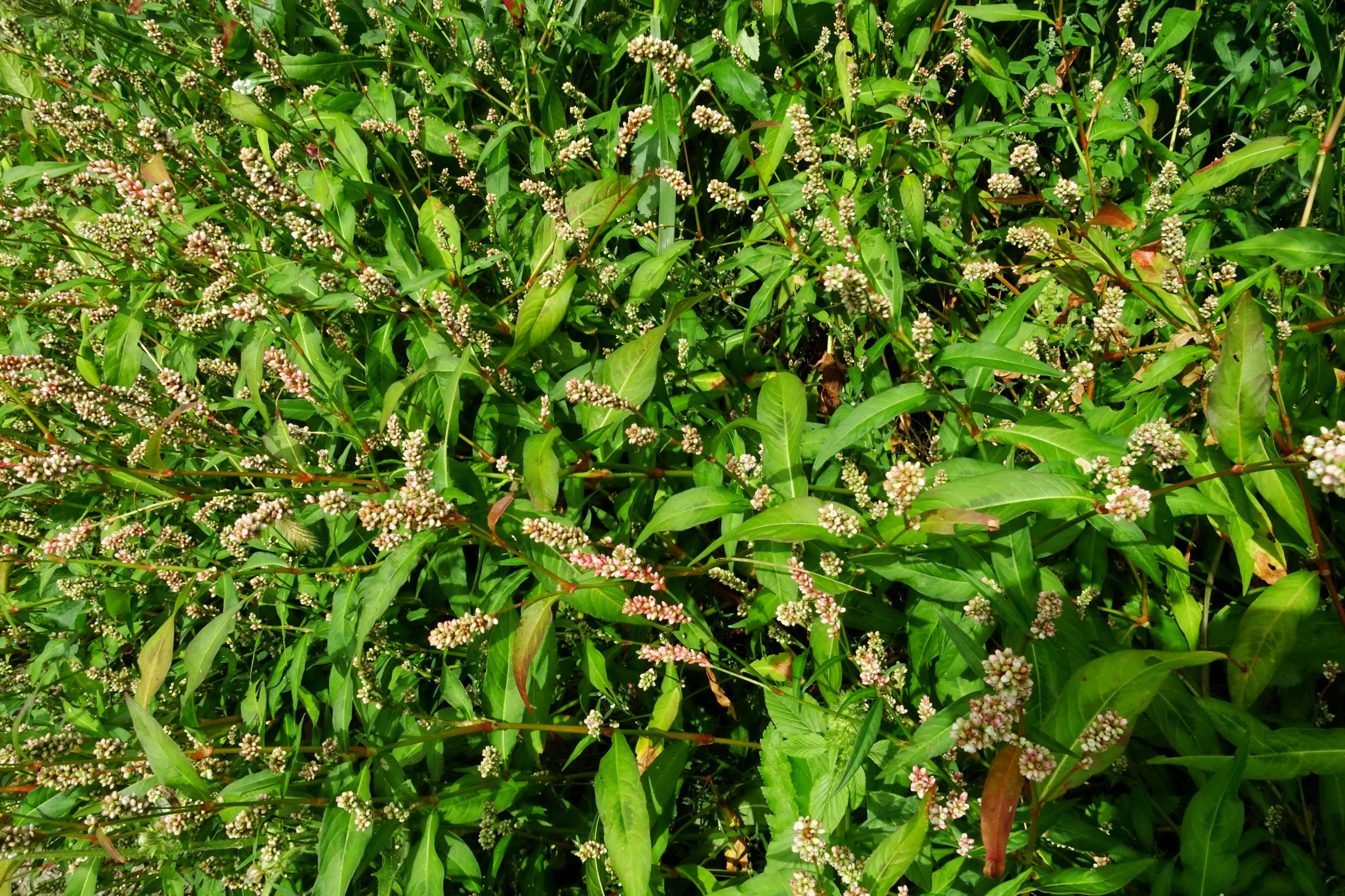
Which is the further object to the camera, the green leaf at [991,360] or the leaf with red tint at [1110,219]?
the leaf with red tint at [1110,219]

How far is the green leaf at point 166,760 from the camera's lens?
193 centimetres

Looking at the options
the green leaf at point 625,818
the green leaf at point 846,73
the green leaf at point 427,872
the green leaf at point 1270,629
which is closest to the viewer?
the green leaf at point 1270,629

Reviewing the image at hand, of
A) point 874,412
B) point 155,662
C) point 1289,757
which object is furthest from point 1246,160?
point 155,662

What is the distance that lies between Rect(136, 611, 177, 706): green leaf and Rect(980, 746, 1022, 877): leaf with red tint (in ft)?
7.16

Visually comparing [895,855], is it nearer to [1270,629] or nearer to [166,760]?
[1270,629]

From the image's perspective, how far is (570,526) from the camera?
208 cm

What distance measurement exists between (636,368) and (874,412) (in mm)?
725

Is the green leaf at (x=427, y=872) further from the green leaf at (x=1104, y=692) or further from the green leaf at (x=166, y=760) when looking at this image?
the green leaf at (x=1104, y=692)

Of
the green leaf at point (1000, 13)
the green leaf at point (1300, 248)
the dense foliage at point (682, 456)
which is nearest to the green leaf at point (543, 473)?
the dense foliage at point (682, 456)

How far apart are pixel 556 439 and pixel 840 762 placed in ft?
4.24

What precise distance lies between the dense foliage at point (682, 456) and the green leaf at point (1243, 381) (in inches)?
0.5

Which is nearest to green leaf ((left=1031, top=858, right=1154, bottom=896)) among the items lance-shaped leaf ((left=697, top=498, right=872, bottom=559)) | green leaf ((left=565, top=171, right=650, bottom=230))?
lance-shaped leaf ((left=697, top=498, right=872, bottom=559))

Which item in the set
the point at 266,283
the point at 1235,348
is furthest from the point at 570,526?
the point at 266,283

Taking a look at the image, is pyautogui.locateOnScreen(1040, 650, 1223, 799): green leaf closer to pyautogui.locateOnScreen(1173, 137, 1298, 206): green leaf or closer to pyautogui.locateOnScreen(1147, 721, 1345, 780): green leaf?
pyautogui.locateOnScreen(1147, 721, 1345, 780): green leaf
